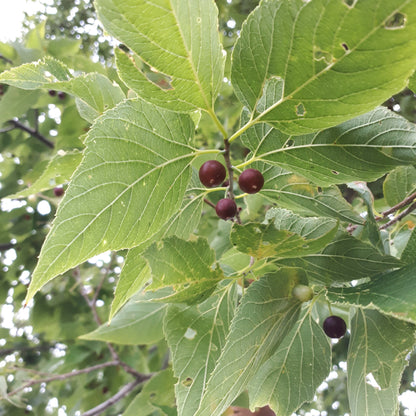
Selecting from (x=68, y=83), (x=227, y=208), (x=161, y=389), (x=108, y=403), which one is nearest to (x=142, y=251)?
(x=227, y=208)

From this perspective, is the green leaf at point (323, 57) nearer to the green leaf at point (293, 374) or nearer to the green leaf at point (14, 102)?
the green leaf at point (293, 374)

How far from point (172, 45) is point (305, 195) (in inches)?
16.8

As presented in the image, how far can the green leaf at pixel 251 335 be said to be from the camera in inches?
23.1

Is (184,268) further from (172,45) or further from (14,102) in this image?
(14,102)

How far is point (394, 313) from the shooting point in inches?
19.8

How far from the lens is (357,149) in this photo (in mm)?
677

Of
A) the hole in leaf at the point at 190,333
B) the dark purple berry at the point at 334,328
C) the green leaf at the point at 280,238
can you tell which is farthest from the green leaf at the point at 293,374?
the green leaf at the point at 280,238

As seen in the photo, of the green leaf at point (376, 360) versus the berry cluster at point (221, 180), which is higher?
the berry cluster at point (221, 180)

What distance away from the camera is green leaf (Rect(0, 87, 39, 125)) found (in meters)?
2.09

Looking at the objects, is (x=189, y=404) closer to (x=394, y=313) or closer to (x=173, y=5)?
(x=394, y=313)

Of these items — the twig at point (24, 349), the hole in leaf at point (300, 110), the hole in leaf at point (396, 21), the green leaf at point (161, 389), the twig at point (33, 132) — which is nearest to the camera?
the hole in leaf at point (396, 21)

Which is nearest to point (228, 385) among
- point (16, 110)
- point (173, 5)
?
point (173, 5)

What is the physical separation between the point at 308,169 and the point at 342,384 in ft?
10.7

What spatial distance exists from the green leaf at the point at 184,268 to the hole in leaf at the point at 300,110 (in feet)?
0.84
